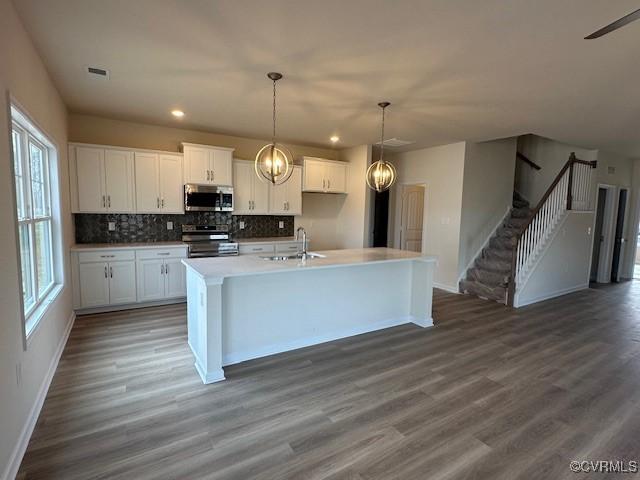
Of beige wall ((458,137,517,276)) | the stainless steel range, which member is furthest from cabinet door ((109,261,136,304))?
beige wall ((458,137,517,276))

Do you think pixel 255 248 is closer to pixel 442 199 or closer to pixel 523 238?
pixel 442 199

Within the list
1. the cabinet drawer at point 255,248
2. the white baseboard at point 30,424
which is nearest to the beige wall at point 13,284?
the white baseboard at point 30,424

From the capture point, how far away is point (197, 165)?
16.7 feet

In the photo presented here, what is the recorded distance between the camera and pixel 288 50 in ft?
8.50

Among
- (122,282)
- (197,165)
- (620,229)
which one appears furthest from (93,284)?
(620,229)

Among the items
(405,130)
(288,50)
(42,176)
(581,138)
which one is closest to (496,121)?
(405,130)

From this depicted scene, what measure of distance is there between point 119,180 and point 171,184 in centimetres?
67

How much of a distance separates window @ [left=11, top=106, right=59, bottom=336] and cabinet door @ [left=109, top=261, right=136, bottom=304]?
0.93 metres

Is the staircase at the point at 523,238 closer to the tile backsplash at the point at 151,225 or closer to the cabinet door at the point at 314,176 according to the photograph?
the cabinet door at the point at 314,176

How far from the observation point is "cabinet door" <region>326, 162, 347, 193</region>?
6.34 meters

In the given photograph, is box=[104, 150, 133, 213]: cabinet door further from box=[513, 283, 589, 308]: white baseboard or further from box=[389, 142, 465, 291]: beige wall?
box=[513, 283, 589, 308]: white baseboard

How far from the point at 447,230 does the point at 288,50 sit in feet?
14.7

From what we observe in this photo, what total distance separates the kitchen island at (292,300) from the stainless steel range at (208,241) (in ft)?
5.39

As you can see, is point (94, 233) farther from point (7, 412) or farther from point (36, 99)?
point (7, 412)
